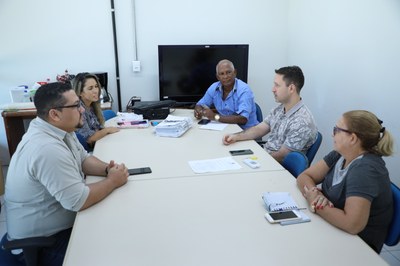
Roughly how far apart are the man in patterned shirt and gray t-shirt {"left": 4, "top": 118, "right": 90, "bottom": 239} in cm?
127

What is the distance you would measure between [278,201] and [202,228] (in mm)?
413

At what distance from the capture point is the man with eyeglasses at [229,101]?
3199mm

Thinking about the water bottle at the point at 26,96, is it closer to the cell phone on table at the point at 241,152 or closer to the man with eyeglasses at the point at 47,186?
the man with eyeglasses at the point at 47,186

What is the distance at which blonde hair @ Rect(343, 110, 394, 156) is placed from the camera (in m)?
1.44

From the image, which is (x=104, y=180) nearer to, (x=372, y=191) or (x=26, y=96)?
(x=372, y=191)

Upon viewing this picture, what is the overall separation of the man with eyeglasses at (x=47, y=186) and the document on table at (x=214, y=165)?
0.55m

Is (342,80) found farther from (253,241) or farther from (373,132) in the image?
(253,241)

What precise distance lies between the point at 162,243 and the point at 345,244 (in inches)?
28.5

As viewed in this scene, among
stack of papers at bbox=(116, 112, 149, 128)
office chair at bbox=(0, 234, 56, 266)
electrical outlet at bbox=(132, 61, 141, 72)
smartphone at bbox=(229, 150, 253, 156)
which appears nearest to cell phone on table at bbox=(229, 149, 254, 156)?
smartphone at bbox=(229, 150, 253, 156)

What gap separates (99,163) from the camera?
1.95 meters

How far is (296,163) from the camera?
201 centimetres

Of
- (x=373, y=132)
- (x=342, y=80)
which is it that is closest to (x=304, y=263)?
(x=373, y=132)

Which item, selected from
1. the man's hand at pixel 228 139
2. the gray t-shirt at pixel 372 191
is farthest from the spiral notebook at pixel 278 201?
the man's hand at pixel 228 139

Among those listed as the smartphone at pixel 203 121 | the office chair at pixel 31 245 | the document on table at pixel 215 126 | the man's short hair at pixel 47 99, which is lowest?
the office chair at pixel 31 245
